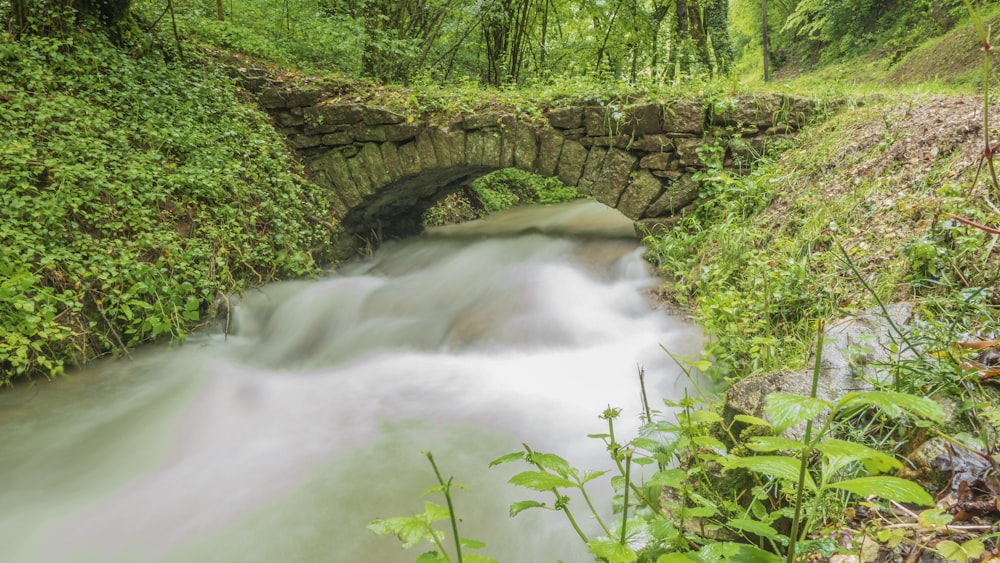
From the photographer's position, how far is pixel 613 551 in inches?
37.1

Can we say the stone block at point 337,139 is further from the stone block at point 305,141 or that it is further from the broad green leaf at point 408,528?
the broad green leaf at point 408,528

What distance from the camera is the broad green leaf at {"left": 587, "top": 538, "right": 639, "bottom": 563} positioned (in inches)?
36.1

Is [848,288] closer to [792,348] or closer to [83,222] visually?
[792,348]

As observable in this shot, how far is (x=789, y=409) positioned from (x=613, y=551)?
0.42m

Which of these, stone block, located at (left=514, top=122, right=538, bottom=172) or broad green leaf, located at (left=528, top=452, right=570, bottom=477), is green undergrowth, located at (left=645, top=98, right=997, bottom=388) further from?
stone block, located at (left=514, top=122, right=538, bottom=172)

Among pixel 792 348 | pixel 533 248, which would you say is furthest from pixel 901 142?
pixel 533 248

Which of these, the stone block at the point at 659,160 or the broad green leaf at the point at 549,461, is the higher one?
the stone block at the point at 659,160

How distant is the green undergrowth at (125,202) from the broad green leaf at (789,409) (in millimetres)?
4127

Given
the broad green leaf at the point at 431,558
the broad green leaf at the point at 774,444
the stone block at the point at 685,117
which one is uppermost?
the stone block at the point at 685,117

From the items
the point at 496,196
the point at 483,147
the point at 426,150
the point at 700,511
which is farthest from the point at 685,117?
→ the point at 496,196

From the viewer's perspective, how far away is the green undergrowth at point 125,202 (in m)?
3.48

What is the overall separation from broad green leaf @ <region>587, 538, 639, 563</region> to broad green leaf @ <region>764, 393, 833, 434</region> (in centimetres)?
38

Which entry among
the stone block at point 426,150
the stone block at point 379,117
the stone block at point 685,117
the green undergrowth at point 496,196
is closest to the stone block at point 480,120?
the stone block at point 426,150

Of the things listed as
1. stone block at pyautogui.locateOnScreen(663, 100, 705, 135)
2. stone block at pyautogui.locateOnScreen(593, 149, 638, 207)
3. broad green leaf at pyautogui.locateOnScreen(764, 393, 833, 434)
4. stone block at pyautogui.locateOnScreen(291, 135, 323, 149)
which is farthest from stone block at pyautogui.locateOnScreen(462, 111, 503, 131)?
broad green leaf at pyautogui.locateOnScreen(764, 393, 833, 434)
